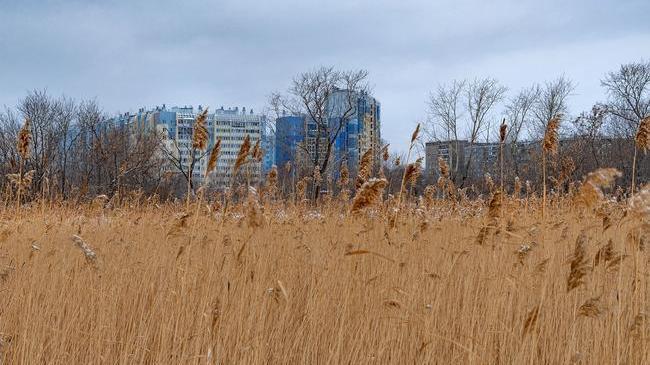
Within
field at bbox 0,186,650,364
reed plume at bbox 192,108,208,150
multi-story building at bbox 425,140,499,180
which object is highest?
multi-story building at bbox 425,140,499,180

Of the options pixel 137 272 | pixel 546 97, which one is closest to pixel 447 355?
pixel 137 272

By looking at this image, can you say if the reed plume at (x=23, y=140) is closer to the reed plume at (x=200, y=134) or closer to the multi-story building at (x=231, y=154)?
the multi-story building at (x=231, y=154)

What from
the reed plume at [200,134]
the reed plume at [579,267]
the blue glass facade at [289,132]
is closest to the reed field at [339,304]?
the reed plume at [579,267]

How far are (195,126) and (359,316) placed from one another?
4.45 feet

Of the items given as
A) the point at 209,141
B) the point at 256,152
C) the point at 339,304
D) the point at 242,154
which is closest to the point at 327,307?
the point at 339,304

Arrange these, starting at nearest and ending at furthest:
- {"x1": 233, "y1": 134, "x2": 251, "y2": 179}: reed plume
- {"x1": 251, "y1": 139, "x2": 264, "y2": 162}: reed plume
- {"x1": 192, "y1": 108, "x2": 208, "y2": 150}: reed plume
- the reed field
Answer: the reed field, {"x1": 233, "y1": 134, "x2": 251, "y2": 179}: reed plume, {"x1": 192, "y1": 108, "x2": 208, "y2": 150}: reed plume, {"x1": 251, "y1": 139, "x2": 264, "y2": 162}: reed plume

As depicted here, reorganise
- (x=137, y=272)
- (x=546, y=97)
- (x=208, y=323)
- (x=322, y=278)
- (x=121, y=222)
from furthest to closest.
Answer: (x=546, y=97)
(x=121, y=222)
(x=137, y=272)
(x=322, y=278)
(x=208, y=323)

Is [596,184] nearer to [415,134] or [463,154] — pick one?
[415,134]

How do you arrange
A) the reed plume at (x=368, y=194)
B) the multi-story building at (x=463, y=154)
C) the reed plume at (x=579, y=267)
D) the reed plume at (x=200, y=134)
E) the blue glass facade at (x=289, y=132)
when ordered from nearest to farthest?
the reed plume at (x=579, y=267), the reed plume at (x=368, y=194), the reed plume at (x=200, y=134), the multi-story building at (x=463, y=154), the blue glass facade at (x=289, y=132)

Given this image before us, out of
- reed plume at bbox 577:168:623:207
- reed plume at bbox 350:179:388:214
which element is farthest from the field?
reed plume at bbox 350:179:388:214

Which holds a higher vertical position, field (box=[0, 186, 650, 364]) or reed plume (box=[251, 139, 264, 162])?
reed plume (box=[251, 139, 264, 162])

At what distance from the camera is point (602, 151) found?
27156mm

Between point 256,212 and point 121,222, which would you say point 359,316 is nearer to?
point 256,212

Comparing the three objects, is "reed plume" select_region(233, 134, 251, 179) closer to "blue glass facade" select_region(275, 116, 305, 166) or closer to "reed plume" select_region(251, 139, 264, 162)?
"reed plume" select_region(251, 139, 264, 162)
